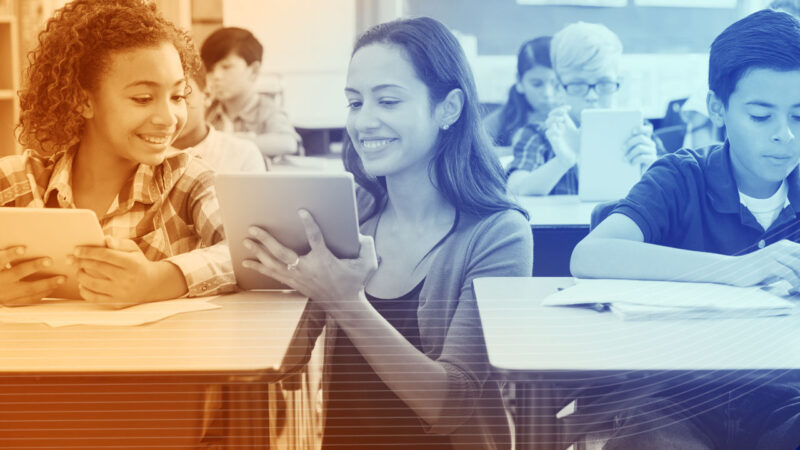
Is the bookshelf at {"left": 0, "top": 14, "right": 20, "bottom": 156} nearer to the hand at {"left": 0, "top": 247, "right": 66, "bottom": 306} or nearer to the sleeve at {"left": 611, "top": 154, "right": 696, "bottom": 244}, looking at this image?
the hand at {"left": 0, "top": 247, "right": 66, "bottom": 306}

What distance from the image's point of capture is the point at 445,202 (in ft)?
4.30

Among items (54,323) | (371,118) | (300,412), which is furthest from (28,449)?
(371,118)

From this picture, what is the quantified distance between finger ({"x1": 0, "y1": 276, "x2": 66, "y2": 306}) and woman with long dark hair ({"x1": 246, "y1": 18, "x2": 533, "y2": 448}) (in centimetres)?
28

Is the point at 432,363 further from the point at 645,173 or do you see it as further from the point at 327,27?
the point at 327,27

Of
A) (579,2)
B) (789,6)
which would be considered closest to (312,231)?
(579,2)

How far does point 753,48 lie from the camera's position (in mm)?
1224

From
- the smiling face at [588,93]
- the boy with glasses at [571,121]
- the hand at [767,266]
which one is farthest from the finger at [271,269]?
the hand at [767,266]

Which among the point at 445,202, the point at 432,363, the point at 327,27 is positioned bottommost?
the point at 432,363

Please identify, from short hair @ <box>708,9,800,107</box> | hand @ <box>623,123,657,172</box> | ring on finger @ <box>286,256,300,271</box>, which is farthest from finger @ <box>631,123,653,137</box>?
ring on finger @ <box>286,256,300,271</box>

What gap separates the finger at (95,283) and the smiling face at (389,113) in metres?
0.41

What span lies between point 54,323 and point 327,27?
590 millimetres

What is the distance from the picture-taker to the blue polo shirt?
4.12 feet

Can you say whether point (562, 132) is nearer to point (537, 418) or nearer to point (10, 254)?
point (537, 418)

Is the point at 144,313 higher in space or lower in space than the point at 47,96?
lower
